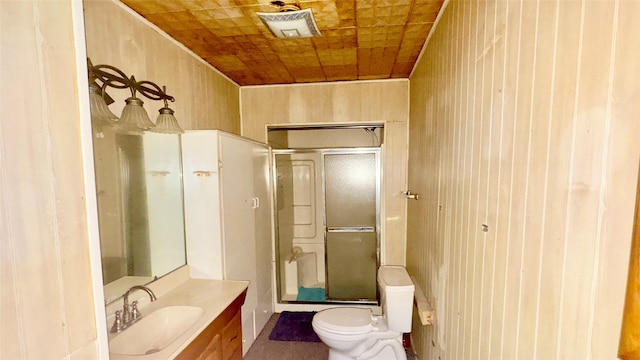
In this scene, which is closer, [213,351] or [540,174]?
[540,174]

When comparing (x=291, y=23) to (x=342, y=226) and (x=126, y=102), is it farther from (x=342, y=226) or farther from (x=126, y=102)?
(x=342, y=226)

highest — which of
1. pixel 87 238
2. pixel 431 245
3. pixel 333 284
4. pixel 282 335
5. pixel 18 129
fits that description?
pixel 18 129

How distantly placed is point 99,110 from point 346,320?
204cm

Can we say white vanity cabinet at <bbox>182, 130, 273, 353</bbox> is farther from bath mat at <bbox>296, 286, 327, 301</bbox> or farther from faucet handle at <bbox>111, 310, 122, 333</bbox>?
bath mat at <bbox>296, 286, 327, 301</bbox>

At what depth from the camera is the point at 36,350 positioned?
0.55 meters

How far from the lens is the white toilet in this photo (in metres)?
1.97

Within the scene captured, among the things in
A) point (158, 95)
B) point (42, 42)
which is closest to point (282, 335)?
point (158, 95)

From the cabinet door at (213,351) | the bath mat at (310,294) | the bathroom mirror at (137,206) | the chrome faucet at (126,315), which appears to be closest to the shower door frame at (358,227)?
the bath mat at (310,294)

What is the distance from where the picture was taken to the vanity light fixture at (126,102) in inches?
48.8

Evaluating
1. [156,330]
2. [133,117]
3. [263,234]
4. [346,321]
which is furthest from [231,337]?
[133,117]

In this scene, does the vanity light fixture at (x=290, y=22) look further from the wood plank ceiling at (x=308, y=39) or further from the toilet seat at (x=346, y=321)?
the toilet seat at (x=346, y=321)

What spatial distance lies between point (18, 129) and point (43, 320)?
1.27 feet

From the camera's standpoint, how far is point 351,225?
10.3ft

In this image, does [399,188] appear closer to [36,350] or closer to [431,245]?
[431,245]
